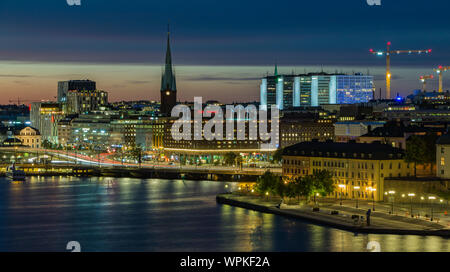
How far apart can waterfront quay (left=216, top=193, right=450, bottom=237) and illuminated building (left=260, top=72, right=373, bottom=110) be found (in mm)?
68459

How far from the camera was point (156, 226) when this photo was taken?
31391 millimetres

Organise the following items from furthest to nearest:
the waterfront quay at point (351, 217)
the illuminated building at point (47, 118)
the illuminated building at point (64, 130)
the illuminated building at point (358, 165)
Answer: the illuminated building at point (47, 118) → the illuminated building at point (64, 130) → the illuminated building at point (358, 165) → the waterfront quay at point (351, 217)

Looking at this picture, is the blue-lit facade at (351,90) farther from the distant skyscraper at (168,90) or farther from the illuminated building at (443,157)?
the illuminated building at (443,157)

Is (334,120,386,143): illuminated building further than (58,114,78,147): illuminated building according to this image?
No

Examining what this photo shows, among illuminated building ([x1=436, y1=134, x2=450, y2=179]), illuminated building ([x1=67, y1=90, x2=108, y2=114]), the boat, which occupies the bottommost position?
the boat

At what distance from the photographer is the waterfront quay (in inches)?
1104

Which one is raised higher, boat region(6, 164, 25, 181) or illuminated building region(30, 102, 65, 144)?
illuminated building region(30, 102, 65, 144)

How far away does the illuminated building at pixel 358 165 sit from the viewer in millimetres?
36219

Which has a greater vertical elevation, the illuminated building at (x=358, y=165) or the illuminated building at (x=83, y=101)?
the illuminated building at (x=83, y=101)

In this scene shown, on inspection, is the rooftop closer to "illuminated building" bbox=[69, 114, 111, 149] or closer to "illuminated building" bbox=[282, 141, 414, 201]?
"illuminated building" bbox=[282, 141, 414, 201]

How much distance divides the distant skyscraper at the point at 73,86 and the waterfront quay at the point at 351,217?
72.3 metres

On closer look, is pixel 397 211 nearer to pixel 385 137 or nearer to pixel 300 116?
pixel 385 137

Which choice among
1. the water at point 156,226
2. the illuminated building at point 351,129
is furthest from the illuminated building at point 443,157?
the illuminated building at point 351,129

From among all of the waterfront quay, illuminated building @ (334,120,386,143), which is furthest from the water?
illuminated building @ (334,120,386,143)
